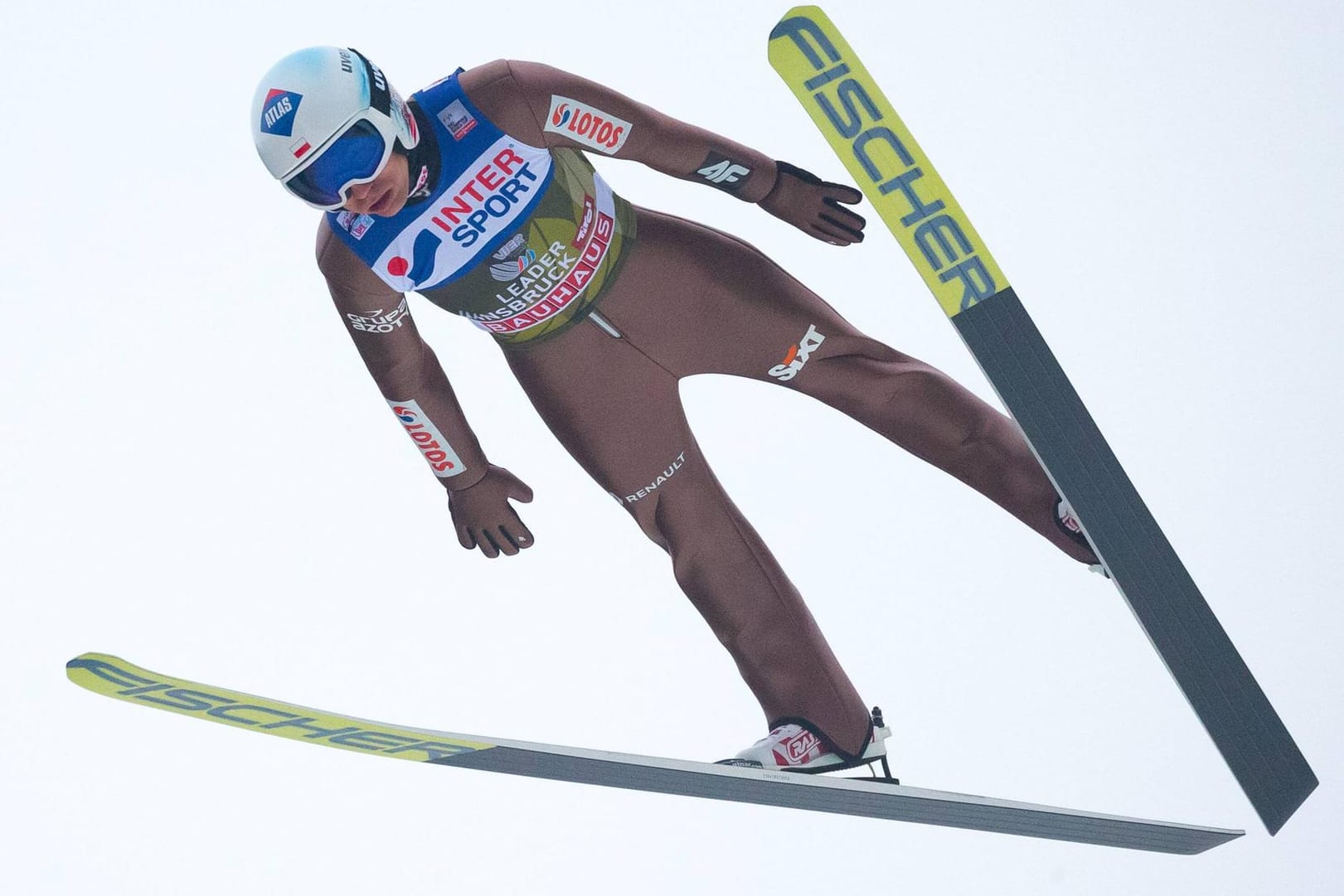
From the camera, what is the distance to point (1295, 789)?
280cm

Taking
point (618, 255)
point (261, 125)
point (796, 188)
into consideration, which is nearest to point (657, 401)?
point (618, 255)

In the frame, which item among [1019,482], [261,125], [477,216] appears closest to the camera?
[261,125]

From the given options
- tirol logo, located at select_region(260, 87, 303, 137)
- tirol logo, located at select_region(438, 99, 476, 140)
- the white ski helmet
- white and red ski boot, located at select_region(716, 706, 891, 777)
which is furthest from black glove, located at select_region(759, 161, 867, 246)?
white and red ski boot, located at select_region(716, 706, 891, 777)

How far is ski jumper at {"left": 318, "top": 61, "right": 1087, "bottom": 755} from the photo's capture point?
107 inches

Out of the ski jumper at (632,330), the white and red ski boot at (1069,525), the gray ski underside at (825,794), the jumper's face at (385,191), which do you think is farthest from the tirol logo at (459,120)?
the white and red ski boot at (1069,525)

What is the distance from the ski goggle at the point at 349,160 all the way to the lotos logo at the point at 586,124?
0.90ft

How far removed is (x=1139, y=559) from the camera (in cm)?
271

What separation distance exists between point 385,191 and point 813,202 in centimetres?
69

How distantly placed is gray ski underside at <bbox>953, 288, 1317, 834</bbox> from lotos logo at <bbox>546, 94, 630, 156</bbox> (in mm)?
617

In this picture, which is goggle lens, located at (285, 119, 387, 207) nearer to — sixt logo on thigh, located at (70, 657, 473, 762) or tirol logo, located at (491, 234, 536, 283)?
tirol logo, located at (491, 234, 536, 283)

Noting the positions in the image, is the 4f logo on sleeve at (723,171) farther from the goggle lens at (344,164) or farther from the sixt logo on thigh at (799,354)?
the goggle lens at (344,164)

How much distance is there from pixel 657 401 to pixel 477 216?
0.47 meters

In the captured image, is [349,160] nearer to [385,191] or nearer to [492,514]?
[385,191]

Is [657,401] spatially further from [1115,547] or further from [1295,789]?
[1295,789]
